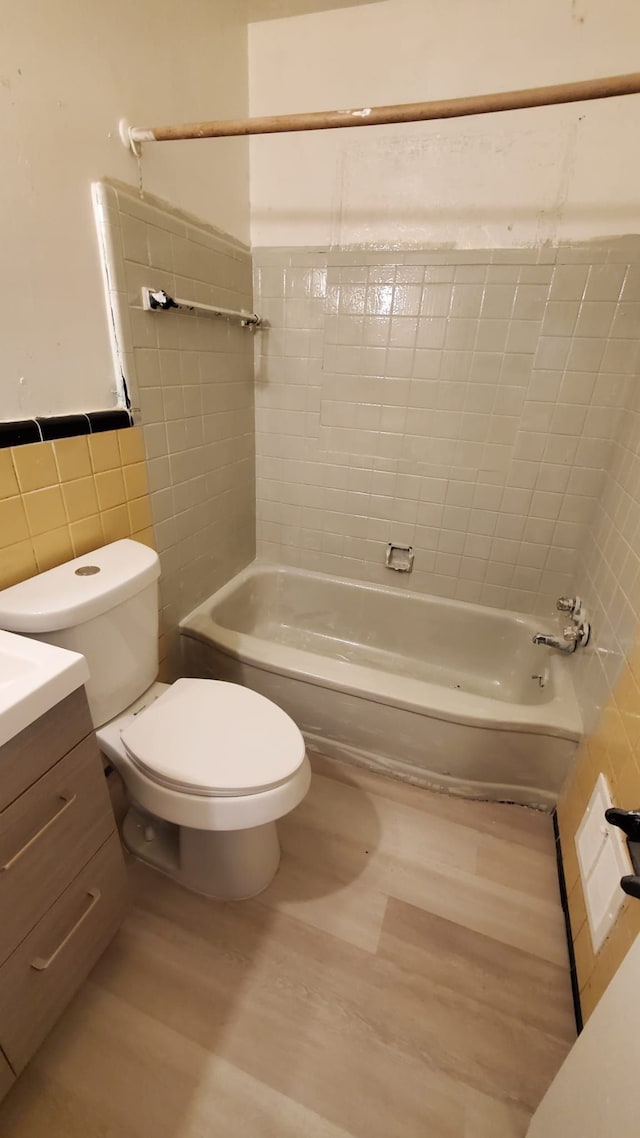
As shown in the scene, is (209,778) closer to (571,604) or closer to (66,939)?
(66,939)

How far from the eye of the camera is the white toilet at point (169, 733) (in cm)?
95

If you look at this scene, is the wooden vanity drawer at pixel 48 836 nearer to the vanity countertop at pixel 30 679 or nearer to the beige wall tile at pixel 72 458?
the vanity countertop at pixel 30 679

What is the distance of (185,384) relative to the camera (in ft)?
4.62

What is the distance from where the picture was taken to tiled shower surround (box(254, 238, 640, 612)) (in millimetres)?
1438

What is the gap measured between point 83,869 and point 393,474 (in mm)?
1515

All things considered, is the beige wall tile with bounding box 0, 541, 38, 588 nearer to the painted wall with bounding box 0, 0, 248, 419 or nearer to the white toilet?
the white toilet

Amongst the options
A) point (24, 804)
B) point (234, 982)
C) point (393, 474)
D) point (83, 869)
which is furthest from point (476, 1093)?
point (393, 474)

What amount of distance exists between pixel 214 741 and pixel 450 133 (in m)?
1.86

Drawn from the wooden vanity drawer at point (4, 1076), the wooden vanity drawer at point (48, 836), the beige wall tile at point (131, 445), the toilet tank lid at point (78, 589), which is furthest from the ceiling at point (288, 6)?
the wooden vanity drawer at point (4, 1076)

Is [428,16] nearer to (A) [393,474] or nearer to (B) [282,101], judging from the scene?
(B) [282,101]

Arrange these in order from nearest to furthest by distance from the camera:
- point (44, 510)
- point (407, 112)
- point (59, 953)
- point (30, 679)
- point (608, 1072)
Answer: point (608, 1072), point (30, 679), point (59, 953), point (407, 112), point (44, 510)

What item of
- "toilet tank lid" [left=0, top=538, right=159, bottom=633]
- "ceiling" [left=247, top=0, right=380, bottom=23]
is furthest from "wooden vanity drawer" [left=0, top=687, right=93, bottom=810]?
"ceiling" [left=247, top=0, right=380, bottom=23]

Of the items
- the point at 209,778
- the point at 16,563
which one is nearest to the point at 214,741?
the point at 209,778

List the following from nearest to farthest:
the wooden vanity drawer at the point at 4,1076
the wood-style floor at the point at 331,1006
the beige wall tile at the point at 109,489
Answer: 1. the wooden vanity drawer at the point at 4,1076
2. the wood-style floor at the point at 331,1006
3. the beige wall tile at the point at 109,489
